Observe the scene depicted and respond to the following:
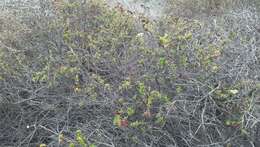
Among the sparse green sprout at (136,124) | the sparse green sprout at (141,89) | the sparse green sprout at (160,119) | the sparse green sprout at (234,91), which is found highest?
the sparse green sprout at (234,91)

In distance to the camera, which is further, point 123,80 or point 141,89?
point 123,80

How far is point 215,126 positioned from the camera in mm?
2549

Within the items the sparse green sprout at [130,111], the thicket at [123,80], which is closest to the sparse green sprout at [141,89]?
the thicket at [123,80]

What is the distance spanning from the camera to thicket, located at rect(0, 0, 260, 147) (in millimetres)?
2557

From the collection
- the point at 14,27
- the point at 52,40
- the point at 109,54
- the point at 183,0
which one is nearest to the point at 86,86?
the point at 109,54

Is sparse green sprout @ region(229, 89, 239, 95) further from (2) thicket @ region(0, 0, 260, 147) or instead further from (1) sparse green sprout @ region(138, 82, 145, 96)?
(1) sparse green sprout @ region(138, 82, 145, 96)

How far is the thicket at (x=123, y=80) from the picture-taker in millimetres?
2557

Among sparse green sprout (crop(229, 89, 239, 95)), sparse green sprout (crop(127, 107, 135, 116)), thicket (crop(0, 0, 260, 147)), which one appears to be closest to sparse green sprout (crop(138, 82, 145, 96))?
thicket (crop(0, 0, 260, 147))

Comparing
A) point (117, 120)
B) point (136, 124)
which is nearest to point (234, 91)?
point (136, 124)

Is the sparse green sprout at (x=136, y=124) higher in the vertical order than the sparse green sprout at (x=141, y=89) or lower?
lower

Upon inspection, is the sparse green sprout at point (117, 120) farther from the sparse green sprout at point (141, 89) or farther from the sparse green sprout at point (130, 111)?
the sparse green sprout at point (141, 89)

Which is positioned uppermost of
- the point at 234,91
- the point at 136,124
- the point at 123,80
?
the point at 234,91

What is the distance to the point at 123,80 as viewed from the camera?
2.94 m

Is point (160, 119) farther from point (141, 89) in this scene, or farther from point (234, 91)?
point (234, 91)
